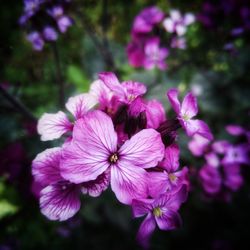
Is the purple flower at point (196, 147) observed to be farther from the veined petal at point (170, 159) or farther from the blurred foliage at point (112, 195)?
the veined petal at point (170, 159)

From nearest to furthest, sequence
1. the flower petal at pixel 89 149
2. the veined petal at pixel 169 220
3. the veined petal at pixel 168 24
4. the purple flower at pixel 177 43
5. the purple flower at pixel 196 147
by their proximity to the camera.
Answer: the flower petal at pixel 89 149
the veined petal at pixel 169 220
the purple flower at pixel 196 147
the veined petal at pixel 168 24
the purple flower at pixel 177 43

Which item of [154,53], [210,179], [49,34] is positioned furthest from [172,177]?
[154,53]

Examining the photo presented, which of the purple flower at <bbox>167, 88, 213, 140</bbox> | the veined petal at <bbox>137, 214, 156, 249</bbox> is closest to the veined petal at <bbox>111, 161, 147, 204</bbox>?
the veined petal at <bbox>137, 214, 156, 249</bbox>

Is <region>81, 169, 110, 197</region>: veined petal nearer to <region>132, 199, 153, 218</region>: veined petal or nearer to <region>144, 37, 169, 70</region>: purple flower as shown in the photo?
<region>132, 199, 153, 218</region>: veined petal

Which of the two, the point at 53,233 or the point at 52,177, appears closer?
the point at 52,177

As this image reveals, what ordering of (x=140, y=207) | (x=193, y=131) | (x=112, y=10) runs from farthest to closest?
(x=112, y=10), (x=193, y=131), (x=140, y=207)

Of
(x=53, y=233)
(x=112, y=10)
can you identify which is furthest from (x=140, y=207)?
(x=112, y=10)

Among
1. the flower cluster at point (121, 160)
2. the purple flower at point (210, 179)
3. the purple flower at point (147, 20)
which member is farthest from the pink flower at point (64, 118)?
the purple flower at point (147, 20)

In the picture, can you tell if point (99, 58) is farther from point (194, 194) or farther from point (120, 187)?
point (120, 187)
